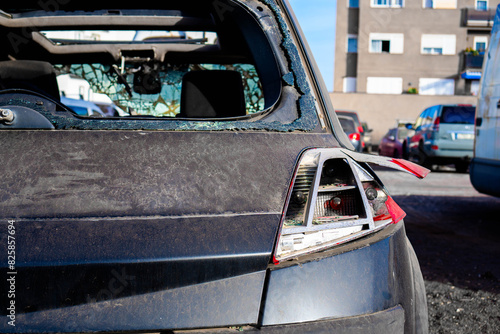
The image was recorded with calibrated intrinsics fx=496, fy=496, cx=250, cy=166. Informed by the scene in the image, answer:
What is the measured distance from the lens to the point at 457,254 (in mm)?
4699

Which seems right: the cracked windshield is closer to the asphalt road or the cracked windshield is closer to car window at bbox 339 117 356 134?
the asphalt road

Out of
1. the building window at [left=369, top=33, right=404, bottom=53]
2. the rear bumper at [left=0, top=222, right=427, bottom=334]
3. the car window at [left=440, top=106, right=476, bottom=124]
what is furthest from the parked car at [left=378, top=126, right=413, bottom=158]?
the building window at [left=369, top=33, right=404, bottom=53]

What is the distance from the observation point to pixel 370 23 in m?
39.3

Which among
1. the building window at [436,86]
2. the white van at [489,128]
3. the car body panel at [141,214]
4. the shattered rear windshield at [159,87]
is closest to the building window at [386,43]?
the building window at [436,86]

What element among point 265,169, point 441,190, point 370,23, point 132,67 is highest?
point 370,23

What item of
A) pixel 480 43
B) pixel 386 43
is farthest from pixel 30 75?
pixel 480 43

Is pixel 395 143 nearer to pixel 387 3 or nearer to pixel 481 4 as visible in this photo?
pixel 387 3

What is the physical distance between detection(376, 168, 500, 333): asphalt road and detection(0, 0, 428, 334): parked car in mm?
1603

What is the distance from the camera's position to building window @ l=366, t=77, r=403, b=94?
129 ft

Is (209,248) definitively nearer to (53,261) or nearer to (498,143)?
(53,261)

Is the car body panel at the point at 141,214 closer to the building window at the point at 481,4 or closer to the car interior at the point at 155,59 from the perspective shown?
the car interior at the point at 155,59

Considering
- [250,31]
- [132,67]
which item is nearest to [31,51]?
[132,67]

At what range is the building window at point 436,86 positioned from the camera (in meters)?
39.3

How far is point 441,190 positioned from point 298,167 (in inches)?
348
